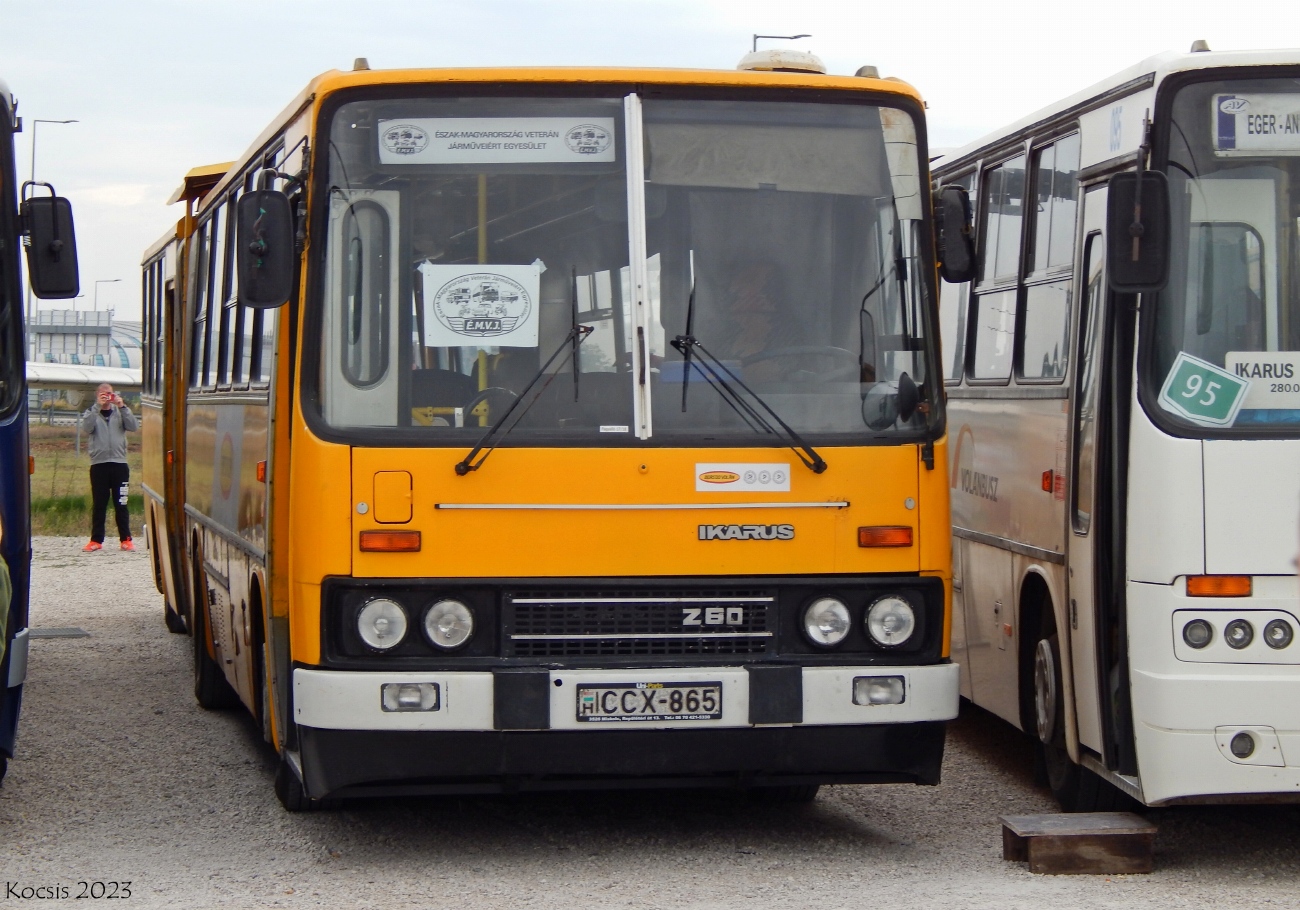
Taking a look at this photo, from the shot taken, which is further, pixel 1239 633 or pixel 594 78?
pixel 594 78

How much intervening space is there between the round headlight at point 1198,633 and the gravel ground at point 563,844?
0.87 m

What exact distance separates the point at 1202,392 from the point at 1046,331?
151cm

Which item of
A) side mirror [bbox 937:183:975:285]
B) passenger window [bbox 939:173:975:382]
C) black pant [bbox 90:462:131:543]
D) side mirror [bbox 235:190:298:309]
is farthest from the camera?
black pant [bbox 90:462:131:543]

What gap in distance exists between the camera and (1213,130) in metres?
7.16

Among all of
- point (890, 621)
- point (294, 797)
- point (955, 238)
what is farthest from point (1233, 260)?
point (294, 797)

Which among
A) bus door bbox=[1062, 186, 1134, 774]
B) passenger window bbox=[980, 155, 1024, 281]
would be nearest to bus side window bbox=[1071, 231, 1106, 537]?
bus door bbox=[1062, 186, 1134, 774]

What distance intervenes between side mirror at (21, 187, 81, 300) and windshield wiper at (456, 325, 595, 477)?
224cm

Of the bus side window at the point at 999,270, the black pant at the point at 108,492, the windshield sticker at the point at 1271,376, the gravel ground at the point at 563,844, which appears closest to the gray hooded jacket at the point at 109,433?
the black pant at the point at 108,492

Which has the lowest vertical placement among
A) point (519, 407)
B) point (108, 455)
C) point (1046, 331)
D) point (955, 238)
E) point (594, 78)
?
point (108, 455)

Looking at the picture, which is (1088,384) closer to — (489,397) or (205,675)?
(489,397)

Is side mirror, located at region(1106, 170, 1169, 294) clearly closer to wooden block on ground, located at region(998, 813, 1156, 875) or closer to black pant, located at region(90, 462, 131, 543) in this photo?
wooden block on ground, located at region(998, 813, 1156, 875)

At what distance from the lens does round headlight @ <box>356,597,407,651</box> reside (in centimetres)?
700

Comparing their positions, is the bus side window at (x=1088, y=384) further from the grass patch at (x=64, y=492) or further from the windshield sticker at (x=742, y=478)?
the grass patch at (x=64, y=492)

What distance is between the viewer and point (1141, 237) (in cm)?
688
